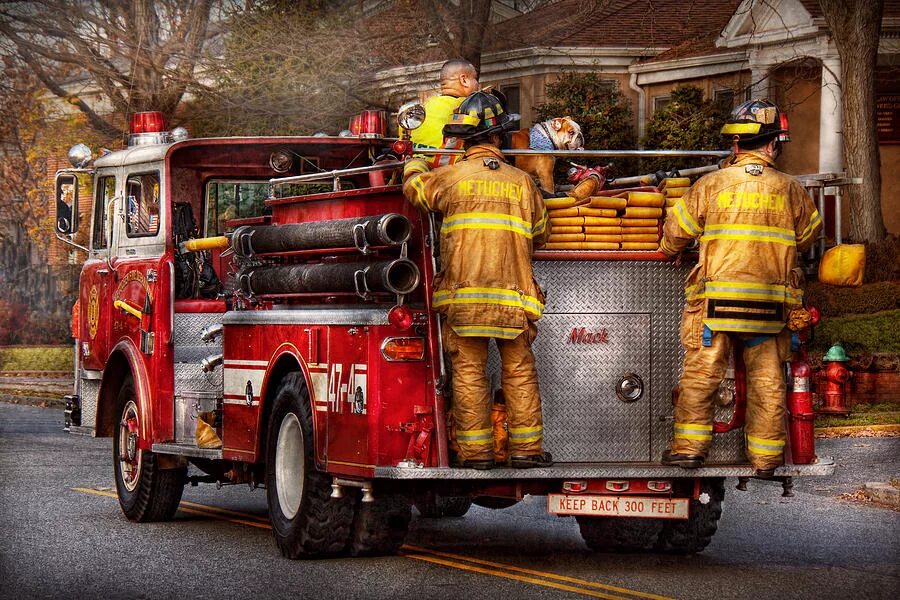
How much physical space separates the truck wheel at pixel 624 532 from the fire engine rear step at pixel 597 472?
997 millimetres

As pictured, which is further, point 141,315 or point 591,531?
point 141,315

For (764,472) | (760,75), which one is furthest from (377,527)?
(760,75)

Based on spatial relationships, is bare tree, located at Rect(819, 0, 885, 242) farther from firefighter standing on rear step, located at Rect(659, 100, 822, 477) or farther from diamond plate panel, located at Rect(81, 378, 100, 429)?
firefighter standing on rear step, located at Rect(659, 100, 822, 477)

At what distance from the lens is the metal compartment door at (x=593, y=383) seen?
8430 millimetres

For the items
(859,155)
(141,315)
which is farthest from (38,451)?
(859,155)

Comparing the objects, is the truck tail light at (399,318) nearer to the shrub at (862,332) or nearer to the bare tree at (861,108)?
the shrub at (862,332)

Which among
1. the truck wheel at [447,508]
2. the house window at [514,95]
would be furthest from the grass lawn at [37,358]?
the truck wheel at [447,508]

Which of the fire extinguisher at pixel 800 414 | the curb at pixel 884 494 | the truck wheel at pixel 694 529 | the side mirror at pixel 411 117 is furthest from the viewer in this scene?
the curb at pixel 884 494

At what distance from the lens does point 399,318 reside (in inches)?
312

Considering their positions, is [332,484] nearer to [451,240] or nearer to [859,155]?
[451,240]

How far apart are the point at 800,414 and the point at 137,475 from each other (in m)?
4.66

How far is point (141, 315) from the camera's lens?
10750 mm

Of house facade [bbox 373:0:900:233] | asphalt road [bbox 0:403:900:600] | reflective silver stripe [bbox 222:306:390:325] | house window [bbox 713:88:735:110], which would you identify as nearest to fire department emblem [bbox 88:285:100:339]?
asphalt road [bbox 0:403:900:600]

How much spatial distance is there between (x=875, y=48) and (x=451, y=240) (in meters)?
15.3
